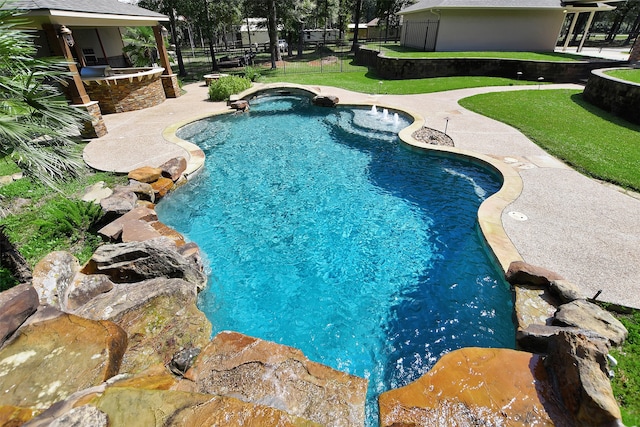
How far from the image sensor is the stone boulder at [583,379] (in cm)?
267

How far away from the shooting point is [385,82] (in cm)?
2088

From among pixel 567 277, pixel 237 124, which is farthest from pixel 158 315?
pixel 237 124

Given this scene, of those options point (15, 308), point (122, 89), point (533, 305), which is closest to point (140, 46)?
point (122, 89)

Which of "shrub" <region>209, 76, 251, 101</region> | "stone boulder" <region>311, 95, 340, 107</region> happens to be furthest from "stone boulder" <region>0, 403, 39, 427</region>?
"shrub" <region>209, 76, 251, 101</region>

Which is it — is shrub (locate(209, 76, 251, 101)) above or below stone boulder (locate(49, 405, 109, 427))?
below

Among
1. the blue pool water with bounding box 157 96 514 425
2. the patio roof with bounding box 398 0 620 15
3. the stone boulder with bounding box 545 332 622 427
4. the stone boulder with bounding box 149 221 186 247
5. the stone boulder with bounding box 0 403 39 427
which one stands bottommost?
the blue pool water with bounding box 157 96 514 425

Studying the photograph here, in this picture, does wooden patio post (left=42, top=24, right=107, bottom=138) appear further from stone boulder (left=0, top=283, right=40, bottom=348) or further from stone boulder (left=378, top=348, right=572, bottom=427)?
stone boulder (left=378, top=348, right=572, bottom=427)

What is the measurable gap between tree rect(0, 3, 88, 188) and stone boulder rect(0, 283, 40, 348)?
4.20 feet

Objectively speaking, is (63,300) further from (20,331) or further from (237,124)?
(237,124)

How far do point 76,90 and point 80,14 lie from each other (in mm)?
2468

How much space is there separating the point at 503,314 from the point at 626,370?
56.2 inches

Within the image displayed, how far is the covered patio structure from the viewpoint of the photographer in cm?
969

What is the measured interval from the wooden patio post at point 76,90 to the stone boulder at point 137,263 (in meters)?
6.37

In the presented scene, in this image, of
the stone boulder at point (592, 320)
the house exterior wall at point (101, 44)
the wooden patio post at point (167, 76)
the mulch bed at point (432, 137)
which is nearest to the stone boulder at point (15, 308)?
the stone boulder at point (592, 320)
